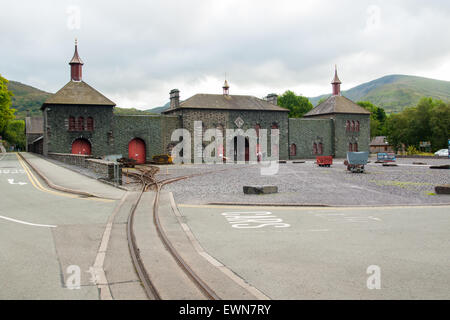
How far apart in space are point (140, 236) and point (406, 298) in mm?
5305

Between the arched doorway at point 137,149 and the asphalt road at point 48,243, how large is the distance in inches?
1185

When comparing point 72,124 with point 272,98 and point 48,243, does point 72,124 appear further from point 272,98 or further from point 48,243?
point 48,243

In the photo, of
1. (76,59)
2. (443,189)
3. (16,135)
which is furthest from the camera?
(16,135)

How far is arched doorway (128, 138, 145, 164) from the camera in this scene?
1757 inches

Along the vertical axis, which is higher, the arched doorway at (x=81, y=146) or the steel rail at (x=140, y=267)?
the arched doorway at (x=81, y=146)

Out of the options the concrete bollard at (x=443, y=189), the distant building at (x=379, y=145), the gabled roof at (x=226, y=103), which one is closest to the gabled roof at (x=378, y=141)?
the distant building at (x=379, y=145)

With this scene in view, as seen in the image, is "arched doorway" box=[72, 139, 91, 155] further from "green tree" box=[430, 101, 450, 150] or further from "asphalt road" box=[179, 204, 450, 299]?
"green tree" box=[430, 101, 450, 150]

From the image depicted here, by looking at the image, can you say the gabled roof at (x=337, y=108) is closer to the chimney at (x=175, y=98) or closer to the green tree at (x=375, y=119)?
the chimney at (x=175, y=98)

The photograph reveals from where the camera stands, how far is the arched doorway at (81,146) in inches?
1684

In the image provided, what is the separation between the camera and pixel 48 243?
770cm

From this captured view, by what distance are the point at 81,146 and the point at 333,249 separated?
3996 cm

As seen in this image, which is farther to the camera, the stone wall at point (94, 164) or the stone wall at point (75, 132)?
the stone wall at point (75, 132)

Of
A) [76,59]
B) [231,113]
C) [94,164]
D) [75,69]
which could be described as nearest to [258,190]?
[94,164]
